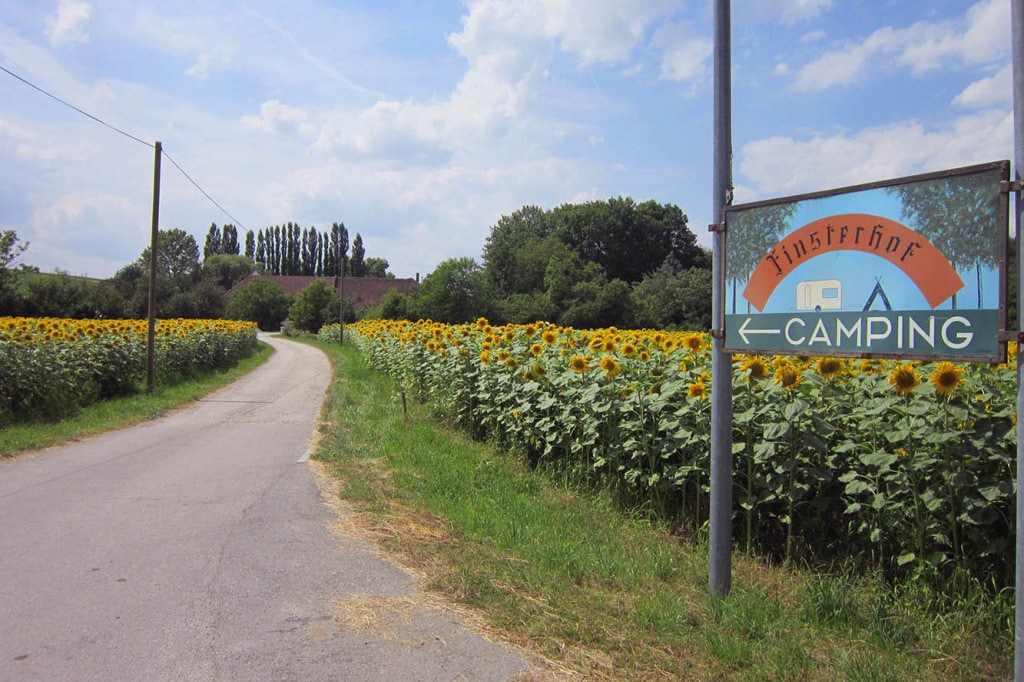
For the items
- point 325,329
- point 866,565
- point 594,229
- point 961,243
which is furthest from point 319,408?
point 594,229

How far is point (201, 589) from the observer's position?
4.57 m

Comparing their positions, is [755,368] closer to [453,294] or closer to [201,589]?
[201,589]

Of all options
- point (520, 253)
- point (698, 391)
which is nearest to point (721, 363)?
point (698, 391)

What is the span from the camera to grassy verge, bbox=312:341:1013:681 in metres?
3.50

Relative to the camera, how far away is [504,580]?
4570 mm

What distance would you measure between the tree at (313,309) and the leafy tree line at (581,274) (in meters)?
5.47

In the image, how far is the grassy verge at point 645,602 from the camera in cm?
350

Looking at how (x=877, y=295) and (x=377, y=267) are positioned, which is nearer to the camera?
(x=877, y=295)

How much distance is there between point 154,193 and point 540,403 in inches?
567

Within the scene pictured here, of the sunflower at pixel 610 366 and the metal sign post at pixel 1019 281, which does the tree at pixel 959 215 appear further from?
the sunflower at pixel 610 366

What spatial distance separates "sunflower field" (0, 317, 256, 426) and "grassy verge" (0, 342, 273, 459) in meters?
0.43

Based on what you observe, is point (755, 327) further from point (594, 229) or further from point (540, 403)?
point (594, 229)

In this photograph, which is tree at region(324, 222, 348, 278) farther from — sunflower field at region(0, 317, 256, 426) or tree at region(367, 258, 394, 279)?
sunflower field at region(0, 317, 256, 426)

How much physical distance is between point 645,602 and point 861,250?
2.27 metres
